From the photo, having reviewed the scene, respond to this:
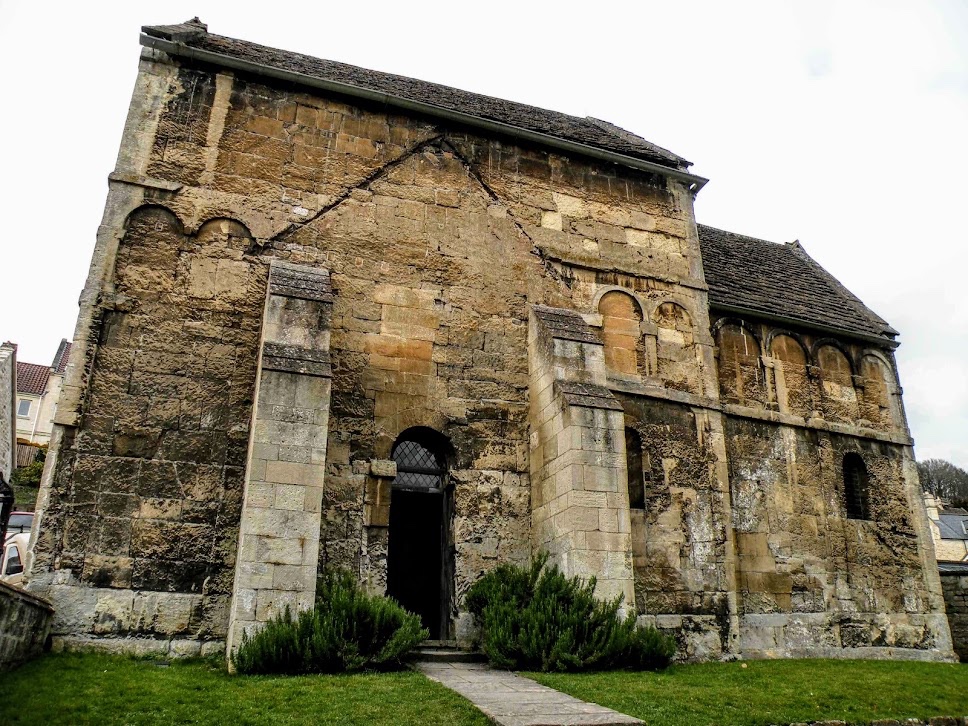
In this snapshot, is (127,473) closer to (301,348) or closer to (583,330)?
(301,348)

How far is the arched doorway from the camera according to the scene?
10719mm

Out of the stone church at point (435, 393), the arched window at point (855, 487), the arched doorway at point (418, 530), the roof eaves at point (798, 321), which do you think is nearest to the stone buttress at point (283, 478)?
the stone church at point (435, 393)

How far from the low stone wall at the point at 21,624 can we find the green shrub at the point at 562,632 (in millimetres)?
4586

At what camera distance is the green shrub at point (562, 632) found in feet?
27.0

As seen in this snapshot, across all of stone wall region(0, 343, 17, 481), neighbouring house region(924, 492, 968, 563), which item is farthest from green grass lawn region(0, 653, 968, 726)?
neighbouring house region(924, 492, 968, 563)

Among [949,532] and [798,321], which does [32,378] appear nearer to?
[798,321]

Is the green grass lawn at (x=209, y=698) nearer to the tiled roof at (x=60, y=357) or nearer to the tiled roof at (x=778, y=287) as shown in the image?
the tiled roof at (x=778, y=287)

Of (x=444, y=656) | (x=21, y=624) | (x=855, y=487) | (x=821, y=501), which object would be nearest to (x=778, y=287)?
(x=855, y=487)

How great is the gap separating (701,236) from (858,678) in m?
9.48

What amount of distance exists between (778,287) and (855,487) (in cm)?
405

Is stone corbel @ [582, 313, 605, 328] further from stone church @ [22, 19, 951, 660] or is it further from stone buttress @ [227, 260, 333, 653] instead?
stone buttress @ [227, 260, 333, 653]

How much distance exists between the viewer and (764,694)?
759cm

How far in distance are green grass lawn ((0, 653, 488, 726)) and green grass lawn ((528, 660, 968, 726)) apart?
150cm

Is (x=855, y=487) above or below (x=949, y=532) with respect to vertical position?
below
